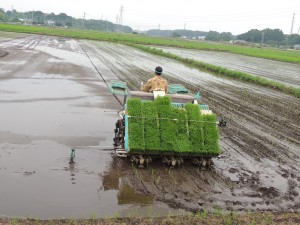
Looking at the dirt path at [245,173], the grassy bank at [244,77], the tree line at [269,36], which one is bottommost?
the dirt path at [245,173]

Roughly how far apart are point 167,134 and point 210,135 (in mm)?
864

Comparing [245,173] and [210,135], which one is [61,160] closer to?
[210,135]

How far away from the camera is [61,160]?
23.9ft

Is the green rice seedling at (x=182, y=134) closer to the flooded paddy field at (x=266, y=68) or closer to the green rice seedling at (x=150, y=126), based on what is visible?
the green rice seedling at (x=150, y=126)

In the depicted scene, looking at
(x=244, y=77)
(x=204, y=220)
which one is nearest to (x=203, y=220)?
(x=204, y=220)

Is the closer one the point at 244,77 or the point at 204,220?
the point at 204,220

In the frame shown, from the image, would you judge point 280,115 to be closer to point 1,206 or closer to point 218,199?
point 218,199

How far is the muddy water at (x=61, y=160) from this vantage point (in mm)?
5531

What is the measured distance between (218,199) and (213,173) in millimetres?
1211

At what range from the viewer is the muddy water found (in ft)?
18.1

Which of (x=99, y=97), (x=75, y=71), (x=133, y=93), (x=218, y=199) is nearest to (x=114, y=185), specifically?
(x=218, y=199)

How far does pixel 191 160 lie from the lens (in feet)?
25.2

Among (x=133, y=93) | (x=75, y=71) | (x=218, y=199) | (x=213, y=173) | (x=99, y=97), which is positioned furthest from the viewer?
(x=75, y=71)

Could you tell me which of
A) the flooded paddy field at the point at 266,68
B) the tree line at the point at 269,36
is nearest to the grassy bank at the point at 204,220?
the flooded paddy field at the point at 266,68
